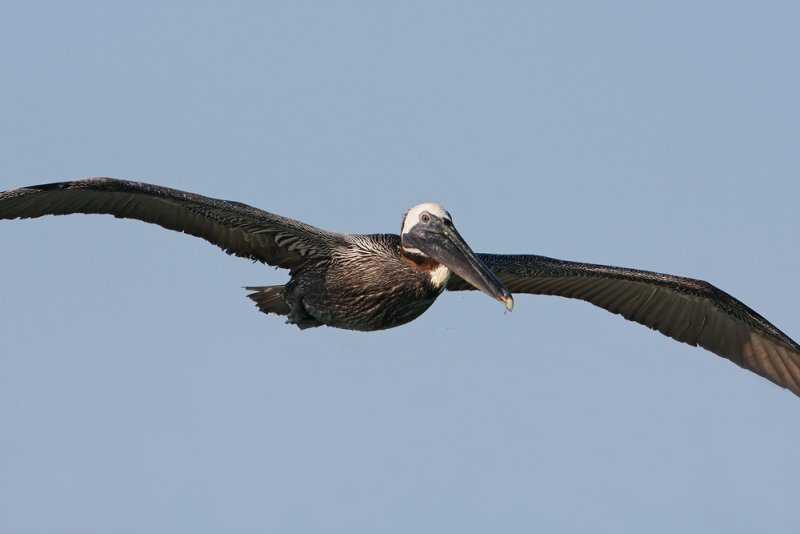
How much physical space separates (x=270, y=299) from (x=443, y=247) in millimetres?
2694

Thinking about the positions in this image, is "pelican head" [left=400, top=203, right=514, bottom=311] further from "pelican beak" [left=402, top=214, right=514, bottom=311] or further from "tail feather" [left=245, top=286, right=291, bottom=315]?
"tail feather" [left=245, top=286, right=291, bottom=315]

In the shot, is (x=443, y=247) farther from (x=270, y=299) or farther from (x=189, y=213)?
(x=189, y=213)

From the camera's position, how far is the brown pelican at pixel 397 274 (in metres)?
12.2

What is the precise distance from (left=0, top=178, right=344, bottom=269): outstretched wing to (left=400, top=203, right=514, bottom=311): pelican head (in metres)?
1.00

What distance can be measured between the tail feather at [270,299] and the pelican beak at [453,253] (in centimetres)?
202

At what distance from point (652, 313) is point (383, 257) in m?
4.11

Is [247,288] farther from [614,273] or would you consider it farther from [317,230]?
[614,273]

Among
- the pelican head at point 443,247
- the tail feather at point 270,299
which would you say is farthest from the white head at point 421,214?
the tail feather at point 270,299

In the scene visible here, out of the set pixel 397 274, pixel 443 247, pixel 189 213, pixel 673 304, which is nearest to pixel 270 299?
pixel 189 213

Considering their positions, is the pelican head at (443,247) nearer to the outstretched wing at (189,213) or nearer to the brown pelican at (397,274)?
the brown pelican at (397,274)

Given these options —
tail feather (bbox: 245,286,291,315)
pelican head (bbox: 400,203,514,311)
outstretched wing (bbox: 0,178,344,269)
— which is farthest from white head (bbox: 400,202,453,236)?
tail feather (bbox: 245,286,291,315)

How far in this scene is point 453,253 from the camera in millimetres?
11844

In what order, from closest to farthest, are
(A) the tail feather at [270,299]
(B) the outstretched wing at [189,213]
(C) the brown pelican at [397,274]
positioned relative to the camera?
(C) the brown pelican at [397,274] → (B) the outstretched wing at [189,213] → (A) the tail feather at [270,299]

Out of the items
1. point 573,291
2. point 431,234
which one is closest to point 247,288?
point 431,234
